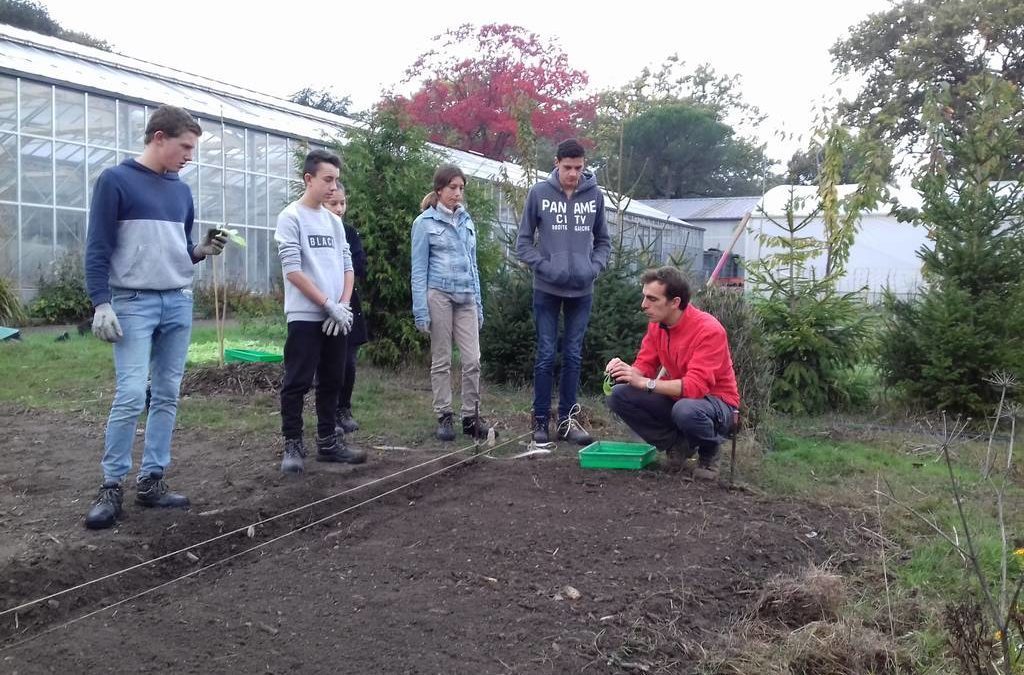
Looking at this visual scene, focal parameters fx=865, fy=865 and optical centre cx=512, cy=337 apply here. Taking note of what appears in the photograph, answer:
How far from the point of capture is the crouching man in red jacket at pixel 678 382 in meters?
4.57

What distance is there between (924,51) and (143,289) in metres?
27.0

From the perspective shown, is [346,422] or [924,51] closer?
[346,422]

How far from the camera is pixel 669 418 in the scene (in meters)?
4.77

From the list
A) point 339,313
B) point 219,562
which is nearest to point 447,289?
point 339,313

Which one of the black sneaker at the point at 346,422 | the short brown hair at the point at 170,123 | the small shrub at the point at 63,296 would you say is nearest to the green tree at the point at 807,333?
the black sneaker at the point at 346,422

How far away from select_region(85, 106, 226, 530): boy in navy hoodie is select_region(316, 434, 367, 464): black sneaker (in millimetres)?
995

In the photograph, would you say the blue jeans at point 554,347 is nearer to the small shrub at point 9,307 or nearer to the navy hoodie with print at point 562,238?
the navy hoodie with print at point 562,238

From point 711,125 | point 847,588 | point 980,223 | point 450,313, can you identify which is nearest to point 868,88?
point 711,125

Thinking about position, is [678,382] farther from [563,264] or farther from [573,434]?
[563,264]

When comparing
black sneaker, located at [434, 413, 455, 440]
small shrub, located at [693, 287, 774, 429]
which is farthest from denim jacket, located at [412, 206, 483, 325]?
small shrub, located at [693, 287, 774, 429]

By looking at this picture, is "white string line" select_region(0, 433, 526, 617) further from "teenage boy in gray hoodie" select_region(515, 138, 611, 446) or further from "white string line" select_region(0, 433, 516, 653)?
"teenage boy in gray hoodie" select_region(515, 138, 611, 446)

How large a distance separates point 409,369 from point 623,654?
618 centimetres

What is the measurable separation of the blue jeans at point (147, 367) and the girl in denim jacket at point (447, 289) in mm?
1820

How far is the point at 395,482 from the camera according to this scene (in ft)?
14.9
